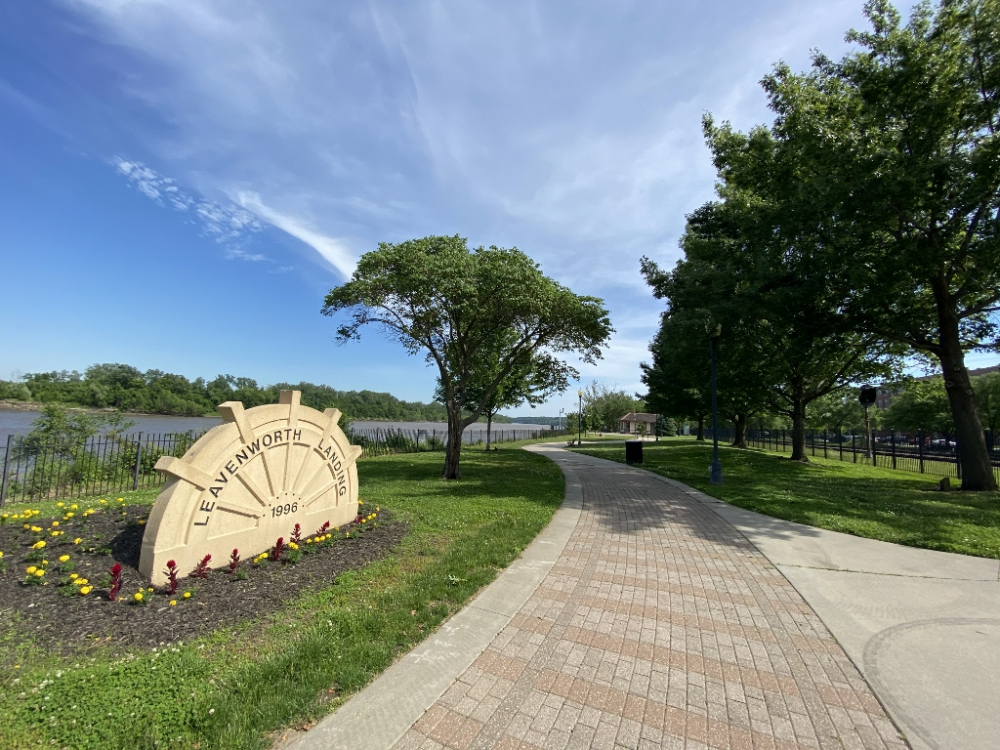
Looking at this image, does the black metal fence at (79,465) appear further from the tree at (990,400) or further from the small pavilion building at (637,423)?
the small pavilion building at (637,423)

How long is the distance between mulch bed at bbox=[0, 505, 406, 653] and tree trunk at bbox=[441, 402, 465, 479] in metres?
7.41

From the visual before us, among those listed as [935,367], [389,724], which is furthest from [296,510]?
[935,367]

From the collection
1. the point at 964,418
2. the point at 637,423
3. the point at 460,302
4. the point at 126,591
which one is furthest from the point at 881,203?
the point at 637,423

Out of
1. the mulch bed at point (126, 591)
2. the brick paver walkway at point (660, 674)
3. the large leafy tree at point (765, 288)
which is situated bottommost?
the brick paver walkway at point (660, 674)

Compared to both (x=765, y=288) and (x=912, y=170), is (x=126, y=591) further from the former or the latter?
(x=912, y=170)

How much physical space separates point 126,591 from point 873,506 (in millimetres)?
12468

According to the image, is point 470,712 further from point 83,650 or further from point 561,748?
point 83,650

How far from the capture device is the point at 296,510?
608 centimetres

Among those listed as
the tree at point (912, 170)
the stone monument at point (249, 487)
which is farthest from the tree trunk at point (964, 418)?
the stone monument at point (249, 487)

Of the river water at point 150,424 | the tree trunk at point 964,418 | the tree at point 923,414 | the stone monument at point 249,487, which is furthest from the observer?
the tree at point 923,414

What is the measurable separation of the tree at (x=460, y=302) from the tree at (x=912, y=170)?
667cm

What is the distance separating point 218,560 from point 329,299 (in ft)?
30.1

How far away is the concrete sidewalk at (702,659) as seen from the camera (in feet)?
8.86

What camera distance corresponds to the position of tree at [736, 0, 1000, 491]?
35.7ft
